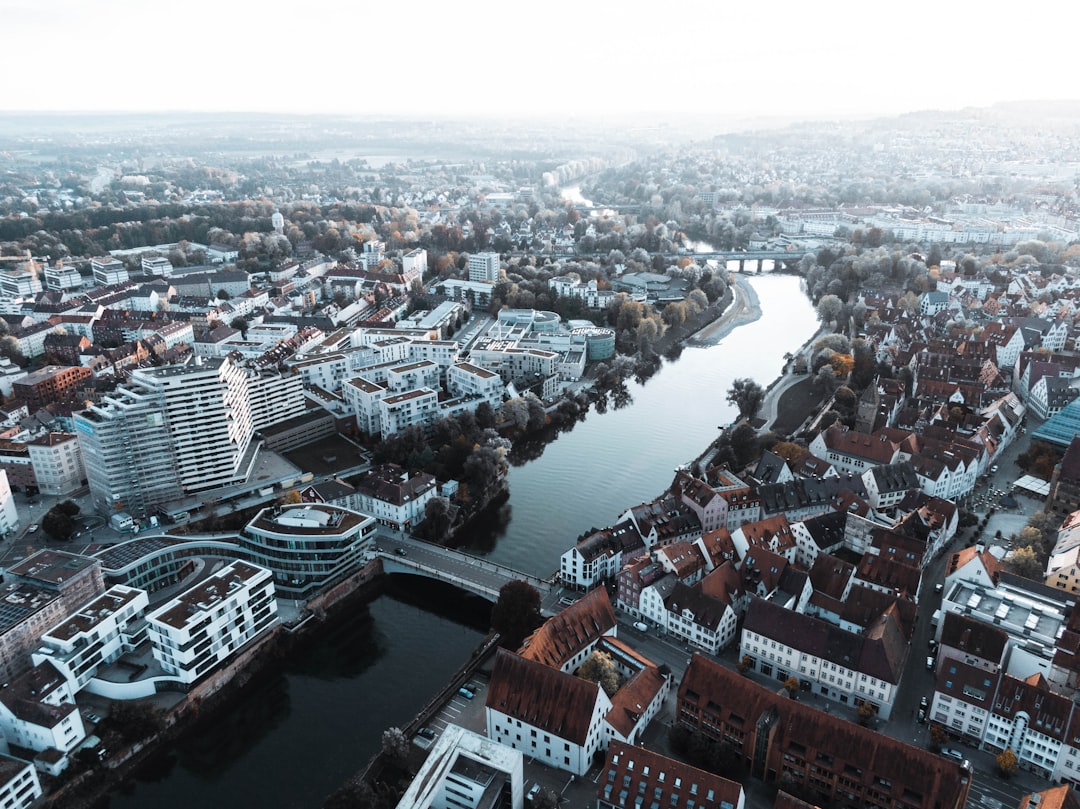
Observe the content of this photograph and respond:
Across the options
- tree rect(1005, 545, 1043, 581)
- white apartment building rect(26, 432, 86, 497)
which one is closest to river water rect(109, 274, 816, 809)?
tree rect(1005, 545, 1043, 581)

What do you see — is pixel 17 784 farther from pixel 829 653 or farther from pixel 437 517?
pixel 829 653

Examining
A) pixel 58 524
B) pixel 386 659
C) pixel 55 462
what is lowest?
pixel 386 659

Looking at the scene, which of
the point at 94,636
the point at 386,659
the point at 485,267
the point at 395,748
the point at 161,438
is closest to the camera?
the point at 395,748

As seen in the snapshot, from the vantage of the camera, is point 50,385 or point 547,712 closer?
point 547,712

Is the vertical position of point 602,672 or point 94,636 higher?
point 602,672

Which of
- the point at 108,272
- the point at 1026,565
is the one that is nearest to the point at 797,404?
the point at 1026,565

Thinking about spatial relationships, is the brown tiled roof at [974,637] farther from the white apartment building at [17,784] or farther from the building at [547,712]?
the white apartment building at [17,784]
